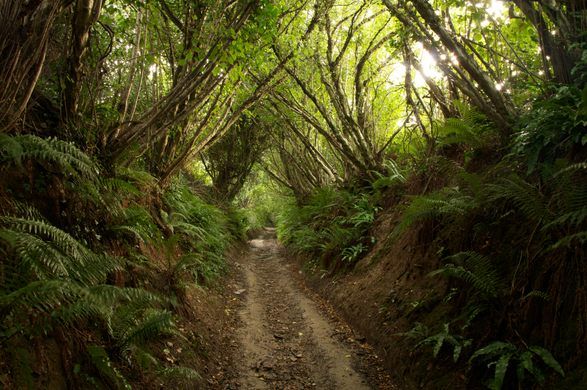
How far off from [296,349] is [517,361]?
3020mm

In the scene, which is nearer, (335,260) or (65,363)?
(65,363)

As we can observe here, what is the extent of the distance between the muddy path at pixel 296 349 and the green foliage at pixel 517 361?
55.9 inches

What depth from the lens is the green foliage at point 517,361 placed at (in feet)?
9.63

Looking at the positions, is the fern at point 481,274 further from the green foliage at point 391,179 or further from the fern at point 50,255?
the green foliage at point 391,179

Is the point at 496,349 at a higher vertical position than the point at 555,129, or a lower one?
lower

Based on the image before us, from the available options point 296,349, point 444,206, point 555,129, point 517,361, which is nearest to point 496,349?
point 517,361

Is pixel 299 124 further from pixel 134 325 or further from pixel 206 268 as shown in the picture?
pixel 134 325

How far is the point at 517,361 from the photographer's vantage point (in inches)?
125

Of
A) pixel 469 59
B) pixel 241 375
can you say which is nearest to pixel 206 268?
pixel 241 375

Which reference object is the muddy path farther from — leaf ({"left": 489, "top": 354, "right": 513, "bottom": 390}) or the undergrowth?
leaf ({"left": 489, "top": 354, "right": 513, "bottom": 390})

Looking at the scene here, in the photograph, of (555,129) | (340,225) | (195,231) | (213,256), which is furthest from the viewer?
(340,225)

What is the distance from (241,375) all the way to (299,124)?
465 inches

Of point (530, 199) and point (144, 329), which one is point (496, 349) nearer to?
point (530, 199)

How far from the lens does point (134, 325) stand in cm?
351
